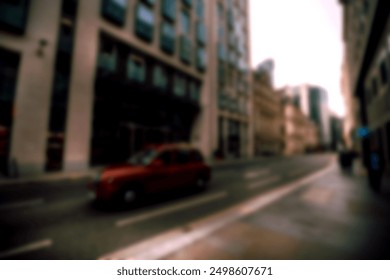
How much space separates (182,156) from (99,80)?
10959 millimetres

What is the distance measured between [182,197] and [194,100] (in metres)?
17.3

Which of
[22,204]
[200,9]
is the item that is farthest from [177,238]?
[200,9]

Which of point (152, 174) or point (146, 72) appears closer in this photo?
point (152, 174)

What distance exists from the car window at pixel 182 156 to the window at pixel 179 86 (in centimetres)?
1440

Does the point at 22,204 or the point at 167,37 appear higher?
the point at 167,37

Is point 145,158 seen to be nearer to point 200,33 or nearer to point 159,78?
point 159,78

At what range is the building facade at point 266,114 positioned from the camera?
3838cm

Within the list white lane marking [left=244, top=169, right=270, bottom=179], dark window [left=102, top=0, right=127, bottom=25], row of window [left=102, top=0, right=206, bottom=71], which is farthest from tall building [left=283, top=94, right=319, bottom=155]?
dark window [left=102, top=0, right=127, bottom=25]

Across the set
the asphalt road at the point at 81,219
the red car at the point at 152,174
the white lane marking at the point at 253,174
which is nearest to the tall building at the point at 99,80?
the asphalt road at the point at 81,219

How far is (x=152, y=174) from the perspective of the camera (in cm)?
549

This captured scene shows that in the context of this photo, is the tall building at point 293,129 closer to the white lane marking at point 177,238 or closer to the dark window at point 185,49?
the dark window at point 185,49

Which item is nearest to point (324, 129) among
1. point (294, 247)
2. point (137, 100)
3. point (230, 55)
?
point (230, 55)

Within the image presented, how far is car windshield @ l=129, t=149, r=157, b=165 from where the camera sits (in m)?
5.67

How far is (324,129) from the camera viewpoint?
108 meters
